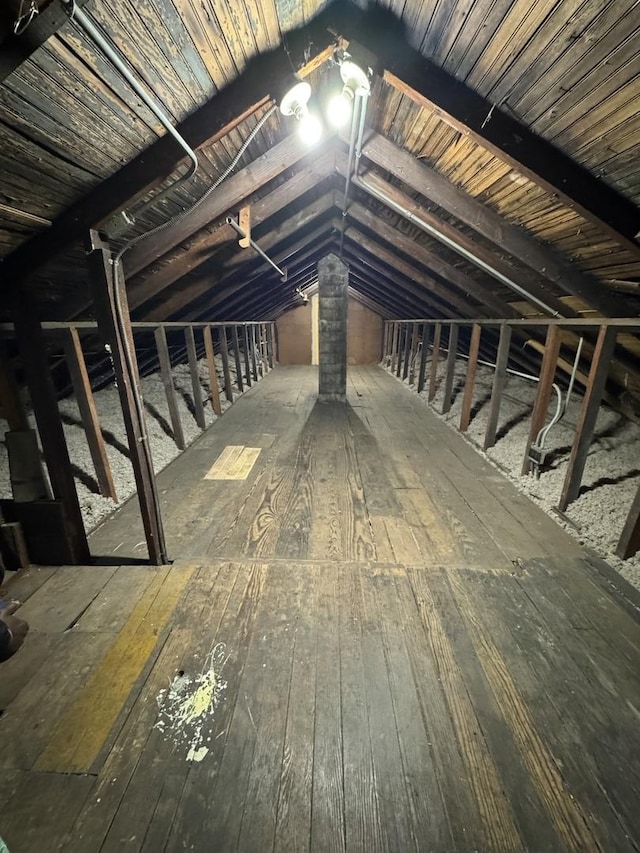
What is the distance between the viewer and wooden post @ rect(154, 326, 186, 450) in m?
3.30

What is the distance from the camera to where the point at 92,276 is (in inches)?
59.9

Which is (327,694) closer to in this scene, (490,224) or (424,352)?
(490,224)

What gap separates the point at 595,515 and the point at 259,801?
240 cm

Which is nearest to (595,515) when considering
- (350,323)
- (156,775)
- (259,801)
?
(259,801)

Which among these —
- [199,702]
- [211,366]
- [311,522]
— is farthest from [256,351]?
Result: [199,702]

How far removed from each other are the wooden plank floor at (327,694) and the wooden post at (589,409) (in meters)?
0.35

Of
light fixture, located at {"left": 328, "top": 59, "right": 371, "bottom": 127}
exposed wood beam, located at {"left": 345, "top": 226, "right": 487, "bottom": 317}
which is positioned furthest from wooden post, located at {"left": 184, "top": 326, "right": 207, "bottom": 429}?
light fixture, located at {"left": 328, "top": 59, "right": 371, "bottom": 127}

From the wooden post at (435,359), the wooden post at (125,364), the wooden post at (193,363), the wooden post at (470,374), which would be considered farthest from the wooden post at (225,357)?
the wooden post at (125,364)

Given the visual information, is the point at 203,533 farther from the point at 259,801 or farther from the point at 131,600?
the point at 259,801

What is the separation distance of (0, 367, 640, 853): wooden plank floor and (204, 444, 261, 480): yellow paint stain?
739 mm

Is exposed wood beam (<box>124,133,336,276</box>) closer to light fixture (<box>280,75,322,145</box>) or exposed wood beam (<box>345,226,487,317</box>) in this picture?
light fixture (<box>280,75,322,145</box>)

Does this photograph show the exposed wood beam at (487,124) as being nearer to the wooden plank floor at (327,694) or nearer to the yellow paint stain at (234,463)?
the wooden plank floor at (327,694)

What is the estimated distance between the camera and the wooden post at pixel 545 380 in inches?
101

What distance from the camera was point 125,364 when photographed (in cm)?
160
